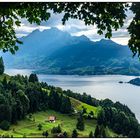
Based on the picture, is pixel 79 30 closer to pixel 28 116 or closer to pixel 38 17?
pixel 38 17

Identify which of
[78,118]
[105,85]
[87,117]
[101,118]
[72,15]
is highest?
[72,15]

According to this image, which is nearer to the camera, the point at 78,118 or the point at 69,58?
the point at 69,58

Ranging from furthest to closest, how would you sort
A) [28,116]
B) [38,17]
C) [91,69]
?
[28,116]
[91,69]
[38,17]

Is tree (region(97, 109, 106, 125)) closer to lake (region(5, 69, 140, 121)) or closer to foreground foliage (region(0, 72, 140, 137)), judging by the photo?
foreground foliage (region(0, 72, 140, 137))

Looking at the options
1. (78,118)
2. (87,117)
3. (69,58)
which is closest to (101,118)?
(87,117)

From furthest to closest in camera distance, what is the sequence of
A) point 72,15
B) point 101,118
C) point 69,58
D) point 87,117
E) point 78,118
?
point 78,118 → point 87,117 → point 101,118 → point 69,58 → point 72,15

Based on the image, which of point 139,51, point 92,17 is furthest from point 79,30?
point 139,51

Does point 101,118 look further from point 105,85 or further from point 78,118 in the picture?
point 78,118

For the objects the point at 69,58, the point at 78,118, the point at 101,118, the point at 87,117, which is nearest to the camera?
the point at 69,58
